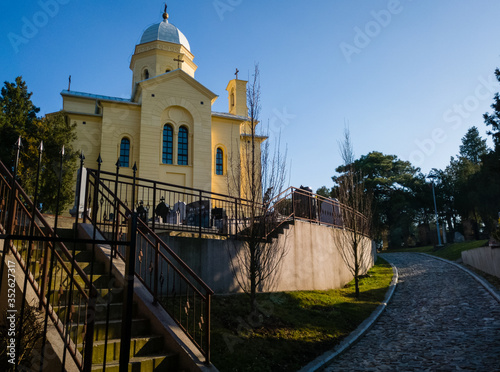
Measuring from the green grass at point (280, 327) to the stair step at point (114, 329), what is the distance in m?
1.33

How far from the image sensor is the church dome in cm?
2947

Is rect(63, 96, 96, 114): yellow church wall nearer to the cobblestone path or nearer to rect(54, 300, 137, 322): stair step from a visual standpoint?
the cobblestone path

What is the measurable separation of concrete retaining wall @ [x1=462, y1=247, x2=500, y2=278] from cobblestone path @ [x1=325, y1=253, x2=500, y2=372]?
134 cm

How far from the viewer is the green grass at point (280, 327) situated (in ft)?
21.1

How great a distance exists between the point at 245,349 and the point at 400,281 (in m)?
12.6

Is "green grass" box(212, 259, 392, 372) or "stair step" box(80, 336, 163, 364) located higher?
"stair step" box(80, 336, 163, 364)

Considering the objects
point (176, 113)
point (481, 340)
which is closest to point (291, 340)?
point (481, 340)

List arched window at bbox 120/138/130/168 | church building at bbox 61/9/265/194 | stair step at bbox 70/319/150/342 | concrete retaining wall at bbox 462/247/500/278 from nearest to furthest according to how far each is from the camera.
Result: stair step at bbox 70/319/150/342
concrete retaining wall at bbox 462/247/500/278
church building at bbox 61/9/265/194
arched window at bbox 120/138/130/168

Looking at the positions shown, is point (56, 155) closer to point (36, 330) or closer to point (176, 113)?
point (176, 113)

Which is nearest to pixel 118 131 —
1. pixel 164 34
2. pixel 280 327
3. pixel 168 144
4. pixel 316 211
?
pixel 168 144

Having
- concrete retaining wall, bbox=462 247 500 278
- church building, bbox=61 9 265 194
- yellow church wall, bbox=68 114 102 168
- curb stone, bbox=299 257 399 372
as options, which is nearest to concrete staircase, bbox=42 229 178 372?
curb stone, bbox=299 257 399 372

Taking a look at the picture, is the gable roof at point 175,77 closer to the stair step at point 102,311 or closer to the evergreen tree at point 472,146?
the stair step at point 102,311

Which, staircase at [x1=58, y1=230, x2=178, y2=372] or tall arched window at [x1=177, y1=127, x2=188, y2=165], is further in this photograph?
tall arched window at [x1=177, y1=127, x2=188, y2=165]

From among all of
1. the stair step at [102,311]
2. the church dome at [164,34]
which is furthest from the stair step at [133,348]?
the church dome at [164,34]
